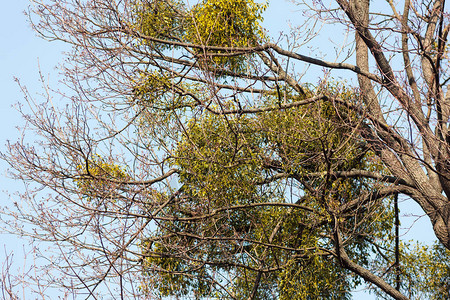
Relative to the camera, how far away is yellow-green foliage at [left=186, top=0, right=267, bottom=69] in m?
11.1

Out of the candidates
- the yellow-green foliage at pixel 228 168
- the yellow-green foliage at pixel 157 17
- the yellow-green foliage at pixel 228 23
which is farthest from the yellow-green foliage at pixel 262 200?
the yellow-green foliage at pixel 157 17

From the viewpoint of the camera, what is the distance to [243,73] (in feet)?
38.1

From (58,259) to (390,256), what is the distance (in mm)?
6887

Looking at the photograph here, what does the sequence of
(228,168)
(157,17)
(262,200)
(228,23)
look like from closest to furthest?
(228,168), (262,200), (228,23), (157,17)

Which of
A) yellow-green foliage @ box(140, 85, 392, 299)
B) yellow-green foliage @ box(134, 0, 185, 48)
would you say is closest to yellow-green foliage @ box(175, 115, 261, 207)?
yellow-green foliage @ box(140, 85, 392, 299)

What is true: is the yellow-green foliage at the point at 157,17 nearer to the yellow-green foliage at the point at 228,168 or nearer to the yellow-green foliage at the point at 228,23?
the yellow-green foliage at the point at 228,23

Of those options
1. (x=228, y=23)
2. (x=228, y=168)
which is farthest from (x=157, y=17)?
(x=228, y=168)

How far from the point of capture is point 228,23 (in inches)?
447

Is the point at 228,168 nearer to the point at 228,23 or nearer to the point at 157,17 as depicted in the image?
the point at 228,23

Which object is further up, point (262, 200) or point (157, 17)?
point (157, 17)

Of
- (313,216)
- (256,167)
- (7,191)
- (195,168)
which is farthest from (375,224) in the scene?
(7,191)

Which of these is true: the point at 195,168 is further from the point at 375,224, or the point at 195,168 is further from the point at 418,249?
the point at 418,249

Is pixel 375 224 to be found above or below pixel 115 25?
below

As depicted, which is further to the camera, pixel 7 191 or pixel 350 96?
pixel 350 96
